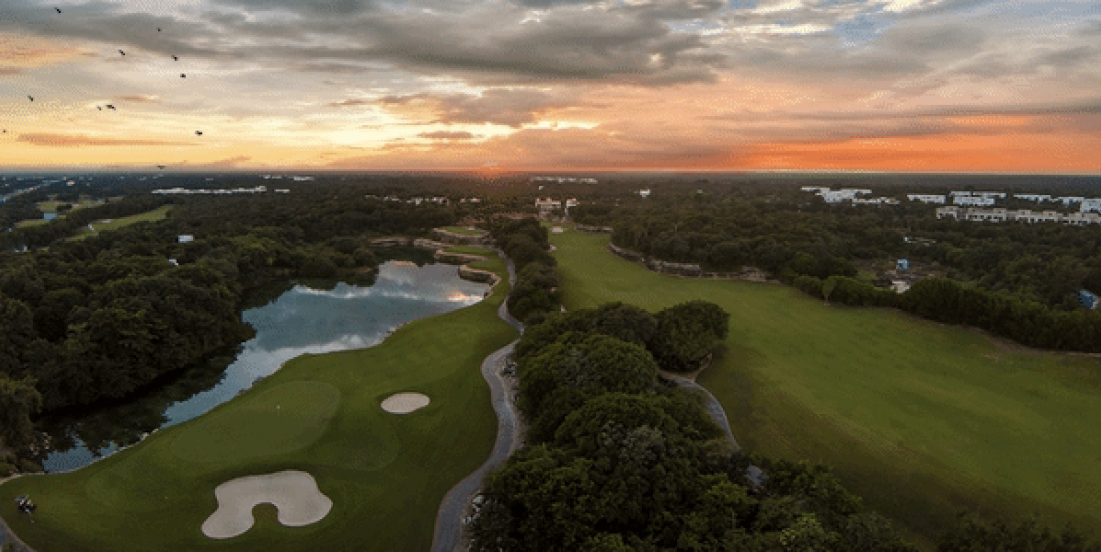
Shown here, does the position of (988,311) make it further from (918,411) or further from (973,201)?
(973,201)

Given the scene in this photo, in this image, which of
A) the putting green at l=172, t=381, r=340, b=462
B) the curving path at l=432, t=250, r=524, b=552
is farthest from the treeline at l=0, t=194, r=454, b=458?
the curving path at l=432, t=250, r=524, b=552

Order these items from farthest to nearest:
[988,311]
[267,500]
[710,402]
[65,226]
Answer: [65,226] → [988,311] → [710,402] → [267,500]

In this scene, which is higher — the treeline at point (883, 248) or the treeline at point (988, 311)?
the treeline at point (883, 248)

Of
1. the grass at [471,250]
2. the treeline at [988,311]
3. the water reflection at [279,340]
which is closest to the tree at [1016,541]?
the treeline at [988,311]

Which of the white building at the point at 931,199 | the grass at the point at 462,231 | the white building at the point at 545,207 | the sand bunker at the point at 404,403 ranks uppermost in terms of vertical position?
the white building at the point at 931,199

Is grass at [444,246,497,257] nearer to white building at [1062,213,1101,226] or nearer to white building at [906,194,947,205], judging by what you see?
white building at [1062,213,1101,226]

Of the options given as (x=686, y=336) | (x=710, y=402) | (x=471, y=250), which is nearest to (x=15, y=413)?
(x=710, y=402)

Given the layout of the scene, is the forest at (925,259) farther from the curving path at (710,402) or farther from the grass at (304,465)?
the grass at (304,465)
